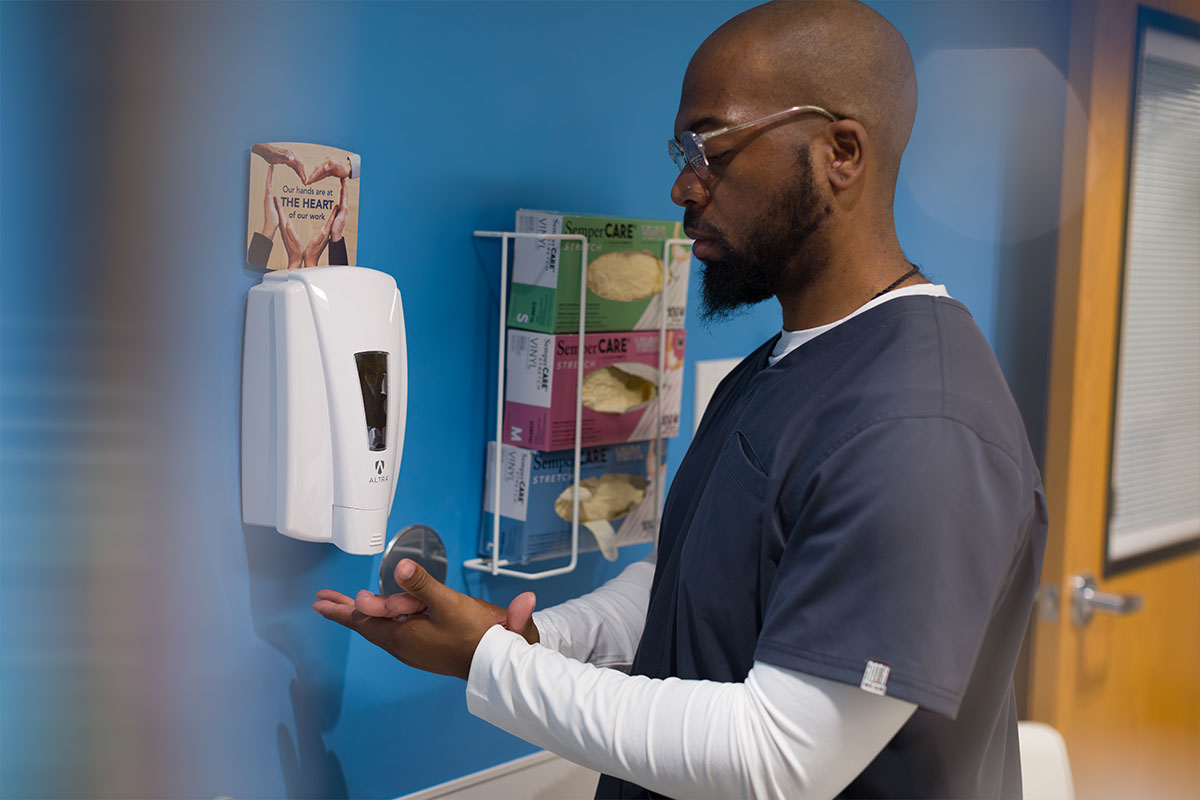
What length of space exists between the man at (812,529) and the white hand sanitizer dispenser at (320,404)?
3.5 inches

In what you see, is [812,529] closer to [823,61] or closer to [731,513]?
[731,513]

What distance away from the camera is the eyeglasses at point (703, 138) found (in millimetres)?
887

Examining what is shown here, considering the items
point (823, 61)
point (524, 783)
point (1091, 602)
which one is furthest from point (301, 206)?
point (1091, 602)

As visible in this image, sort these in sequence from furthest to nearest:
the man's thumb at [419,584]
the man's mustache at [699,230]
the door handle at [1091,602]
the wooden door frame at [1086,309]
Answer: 1. the door handle at [1091,602]
2. the wooden door frame at [1086,309]
3. the man's mustache at [699,230]
4. the man's thumb at [419,584]

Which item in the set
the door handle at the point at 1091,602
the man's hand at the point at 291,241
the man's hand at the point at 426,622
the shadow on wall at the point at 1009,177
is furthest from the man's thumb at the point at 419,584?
the door handle at the point at 1091,602

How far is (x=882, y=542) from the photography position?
0.73 m

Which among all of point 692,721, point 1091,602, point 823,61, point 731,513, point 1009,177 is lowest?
point 1091,602

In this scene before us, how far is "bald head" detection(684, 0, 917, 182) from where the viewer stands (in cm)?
89

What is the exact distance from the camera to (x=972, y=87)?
1878 millimetres

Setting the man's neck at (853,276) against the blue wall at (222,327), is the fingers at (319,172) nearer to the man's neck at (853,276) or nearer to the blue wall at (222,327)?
the blue wall at (222,327)

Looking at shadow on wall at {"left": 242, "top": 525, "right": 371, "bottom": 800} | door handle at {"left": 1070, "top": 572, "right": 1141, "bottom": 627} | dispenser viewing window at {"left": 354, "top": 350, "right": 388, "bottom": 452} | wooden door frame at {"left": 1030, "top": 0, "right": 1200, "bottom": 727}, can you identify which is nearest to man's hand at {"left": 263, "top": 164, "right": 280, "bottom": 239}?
dispenser viewing window at {"left": 354, "top": 350, "right": 388, "bottom": 452}

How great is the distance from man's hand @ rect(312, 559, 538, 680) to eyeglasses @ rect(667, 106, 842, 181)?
0.44 metres

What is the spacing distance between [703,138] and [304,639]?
25.9 inches

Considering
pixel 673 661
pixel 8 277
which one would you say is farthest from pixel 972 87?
pixel 8 277
